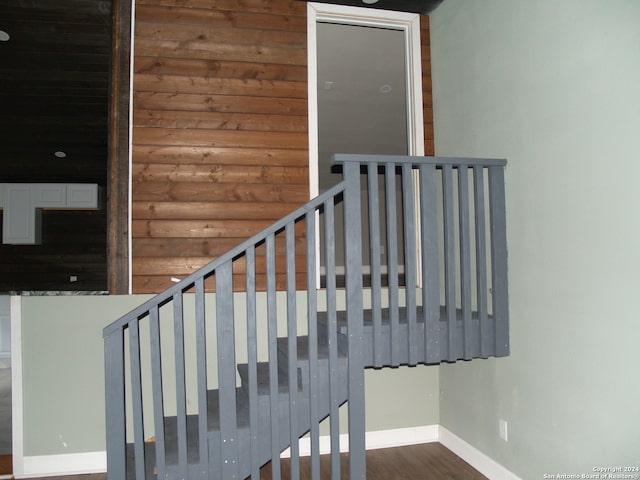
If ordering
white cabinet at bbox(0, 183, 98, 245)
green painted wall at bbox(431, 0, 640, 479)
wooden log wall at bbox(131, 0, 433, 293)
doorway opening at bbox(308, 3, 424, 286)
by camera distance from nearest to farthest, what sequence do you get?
1. green painted wall at bbox(431, 0, 640, 479)
2. wooden log wall at bbox(131, 0, 433, 293)
3. doorway opening at bbox(308, 3, 424, 286)
4. white cabinet at bbox(0, 183, 98, 245)

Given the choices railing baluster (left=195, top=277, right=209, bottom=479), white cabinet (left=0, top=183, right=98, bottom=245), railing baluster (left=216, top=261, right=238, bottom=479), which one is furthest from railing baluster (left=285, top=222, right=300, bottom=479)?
white cabinet (left=0, top=183, right=98, bottom=245)

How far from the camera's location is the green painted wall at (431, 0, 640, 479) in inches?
70.7

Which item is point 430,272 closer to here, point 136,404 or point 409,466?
point 409,466

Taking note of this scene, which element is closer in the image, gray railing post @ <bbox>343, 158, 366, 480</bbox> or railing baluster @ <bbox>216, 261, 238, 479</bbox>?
railing baluster @ <bbox>216, 261, 238, 479</bbox>

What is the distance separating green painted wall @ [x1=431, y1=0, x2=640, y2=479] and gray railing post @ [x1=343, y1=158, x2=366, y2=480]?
3.00ft

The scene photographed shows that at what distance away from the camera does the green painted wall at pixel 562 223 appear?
1.80m

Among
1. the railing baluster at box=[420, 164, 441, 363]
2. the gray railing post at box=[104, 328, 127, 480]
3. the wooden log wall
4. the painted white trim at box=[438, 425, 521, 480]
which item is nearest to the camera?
the gray railing post at box=[104, 328, 127, 480]

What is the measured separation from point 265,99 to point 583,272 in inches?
88.9

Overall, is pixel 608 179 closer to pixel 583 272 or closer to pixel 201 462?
pixel 583 272

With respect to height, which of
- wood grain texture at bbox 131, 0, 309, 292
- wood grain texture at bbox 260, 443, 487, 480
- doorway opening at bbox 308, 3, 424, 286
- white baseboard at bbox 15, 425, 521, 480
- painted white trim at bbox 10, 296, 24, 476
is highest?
doorway opening at bbox 308, 3, 424, 286

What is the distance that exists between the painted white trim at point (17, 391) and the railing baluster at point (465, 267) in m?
2.72

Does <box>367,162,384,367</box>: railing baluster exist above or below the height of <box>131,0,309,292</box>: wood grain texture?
below

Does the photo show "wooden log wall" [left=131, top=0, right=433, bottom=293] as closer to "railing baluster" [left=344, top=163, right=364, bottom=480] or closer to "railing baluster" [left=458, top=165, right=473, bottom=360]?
"railing baluster" [left=344, top=163, right=364, bottom=480]

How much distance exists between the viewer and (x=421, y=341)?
2.38 metres
